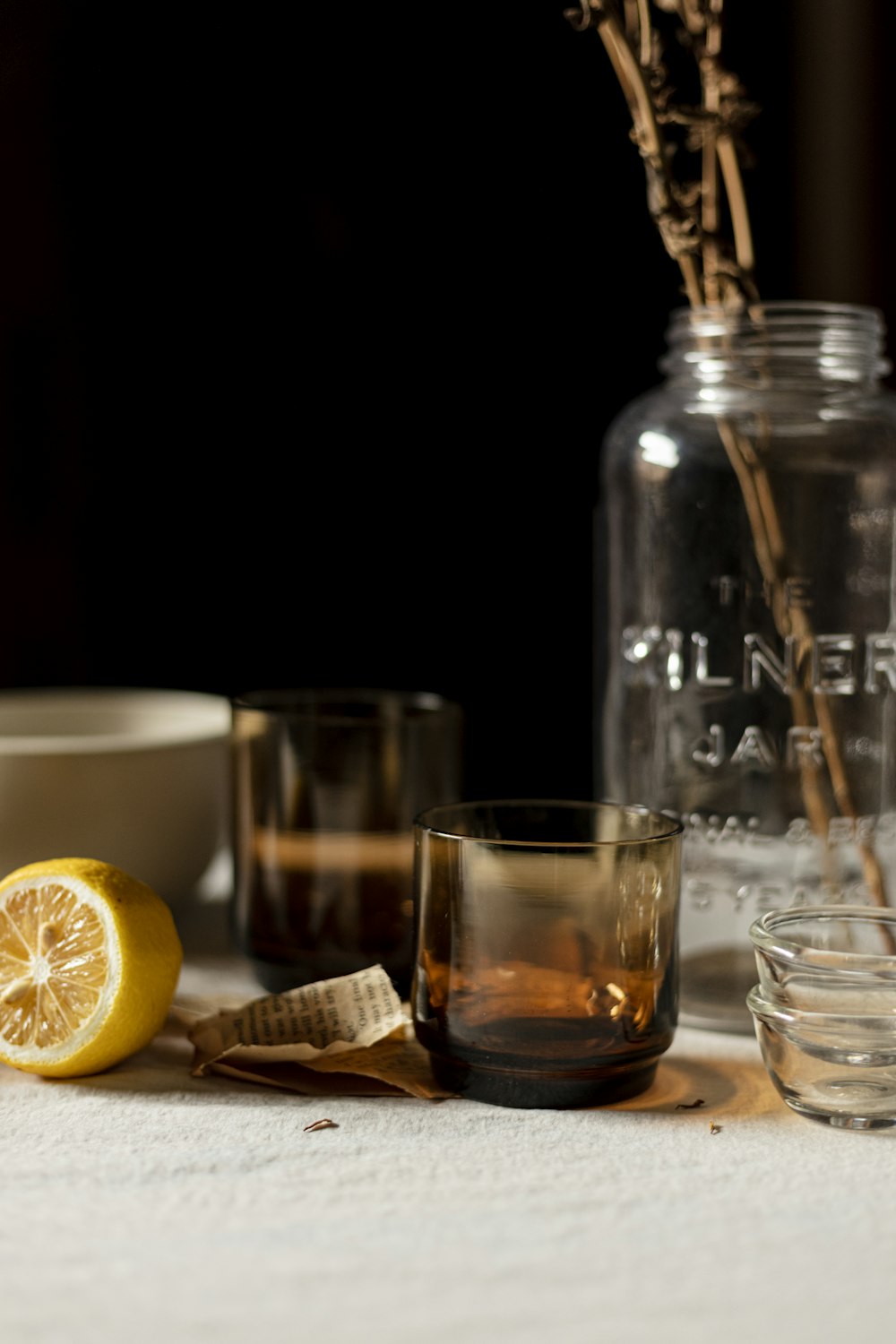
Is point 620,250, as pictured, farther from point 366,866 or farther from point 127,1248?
point 127,1248

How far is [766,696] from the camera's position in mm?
799

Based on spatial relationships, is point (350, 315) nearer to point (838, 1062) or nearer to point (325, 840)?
point (325, 840)

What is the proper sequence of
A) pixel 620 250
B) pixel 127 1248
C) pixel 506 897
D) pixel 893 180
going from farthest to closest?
pixel 893 180, pixel 620 250, pixel 506 897, pixel 127 1248

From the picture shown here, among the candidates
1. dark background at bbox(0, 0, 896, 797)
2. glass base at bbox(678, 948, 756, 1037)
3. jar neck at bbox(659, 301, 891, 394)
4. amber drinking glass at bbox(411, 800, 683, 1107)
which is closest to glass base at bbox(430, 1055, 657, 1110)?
amber drinking glass at bbox(411, 800, 683, 1107)

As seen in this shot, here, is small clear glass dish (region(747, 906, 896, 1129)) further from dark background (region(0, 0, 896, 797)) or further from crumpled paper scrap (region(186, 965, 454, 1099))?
dark background (region(0, 0, 896, 797))

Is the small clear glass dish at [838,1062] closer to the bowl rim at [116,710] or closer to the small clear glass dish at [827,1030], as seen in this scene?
the small clear glass dish at [827,1030]

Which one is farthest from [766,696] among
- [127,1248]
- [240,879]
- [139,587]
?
[139,587]

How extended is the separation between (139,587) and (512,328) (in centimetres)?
36

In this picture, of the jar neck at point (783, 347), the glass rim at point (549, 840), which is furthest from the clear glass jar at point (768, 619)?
the glass rim at point (549, 840)

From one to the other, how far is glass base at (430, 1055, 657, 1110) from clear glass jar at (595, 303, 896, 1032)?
14 centimetres

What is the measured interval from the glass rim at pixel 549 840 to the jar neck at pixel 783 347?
9.6 inches

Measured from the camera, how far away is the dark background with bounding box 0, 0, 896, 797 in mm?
1125

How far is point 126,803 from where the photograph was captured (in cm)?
91

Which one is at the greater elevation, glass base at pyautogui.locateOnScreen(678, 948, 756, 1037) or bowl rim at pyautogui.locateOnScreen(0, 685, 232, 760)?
bowl rim at pyautogui.locateOnScreen(0, 685, 232, 760)
